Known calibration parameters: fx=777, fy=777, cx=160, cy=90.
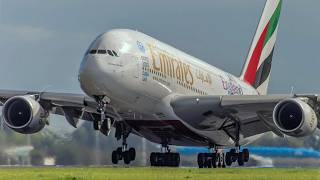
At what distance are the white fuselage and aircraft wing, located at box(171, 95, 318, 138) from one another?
29.4 inches

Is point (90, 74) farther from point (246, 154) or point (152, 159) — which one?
point (246, 154)

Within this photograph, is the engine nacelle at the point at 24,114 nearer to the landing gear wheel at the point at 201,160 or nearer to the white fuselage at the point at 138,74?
the white fuselage at the point at 138,74

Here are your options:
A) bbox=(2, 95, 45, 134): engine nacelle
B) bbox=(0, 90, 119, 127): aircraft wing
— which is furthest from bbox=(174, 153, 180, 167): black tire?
bbox=(2, 95, 45, 134): engine nacelle

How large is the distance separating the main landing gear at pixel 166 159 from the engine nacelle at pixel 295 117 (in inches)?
294

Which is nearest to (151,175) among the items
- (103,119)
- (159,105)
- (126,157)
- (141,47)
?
(103,119)

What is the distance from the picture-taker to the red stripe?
176 ft

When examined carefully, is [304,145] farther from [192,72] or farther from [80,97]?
[80,97]

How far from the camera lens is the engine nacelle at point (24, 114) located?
3638cm

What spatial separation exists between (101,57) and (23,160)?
853 cm

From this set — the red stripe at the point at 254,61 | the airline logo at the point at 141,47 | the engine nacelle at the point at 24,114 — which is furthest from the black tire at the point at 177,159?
the red stripe at the point at 254,61

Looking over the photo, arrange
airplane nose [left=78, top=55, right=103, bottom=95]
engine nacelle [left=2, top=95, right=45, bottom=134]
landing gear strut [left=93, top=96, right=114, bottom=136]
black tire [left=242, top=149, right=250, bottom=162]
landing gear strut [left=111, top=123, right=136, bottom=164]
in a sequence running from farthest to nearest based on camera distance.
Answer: black tire [left=242, top=149, right=250, bottom=162] → landing gear strut [left=111, top=123, right=136, bottom=164] → engine nacelle [left=2, top=95, right=45, bottom=134] → landing gear strut [left=93, top=96, right=114, bottom=136] → airplane nose [left=78, top=55, right=103, bottom=95]

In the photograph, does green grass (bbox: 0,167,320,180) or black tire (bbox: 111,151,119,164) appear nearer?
green grass (bbox: 0,167,320,180)

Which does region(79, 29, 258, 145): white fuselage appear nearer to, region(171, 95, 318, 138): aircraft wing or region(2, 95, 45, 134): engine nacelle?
region(171, 95, 318, 138): aircraft wing

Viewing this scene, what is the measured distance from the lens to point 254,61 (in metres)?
54.7
